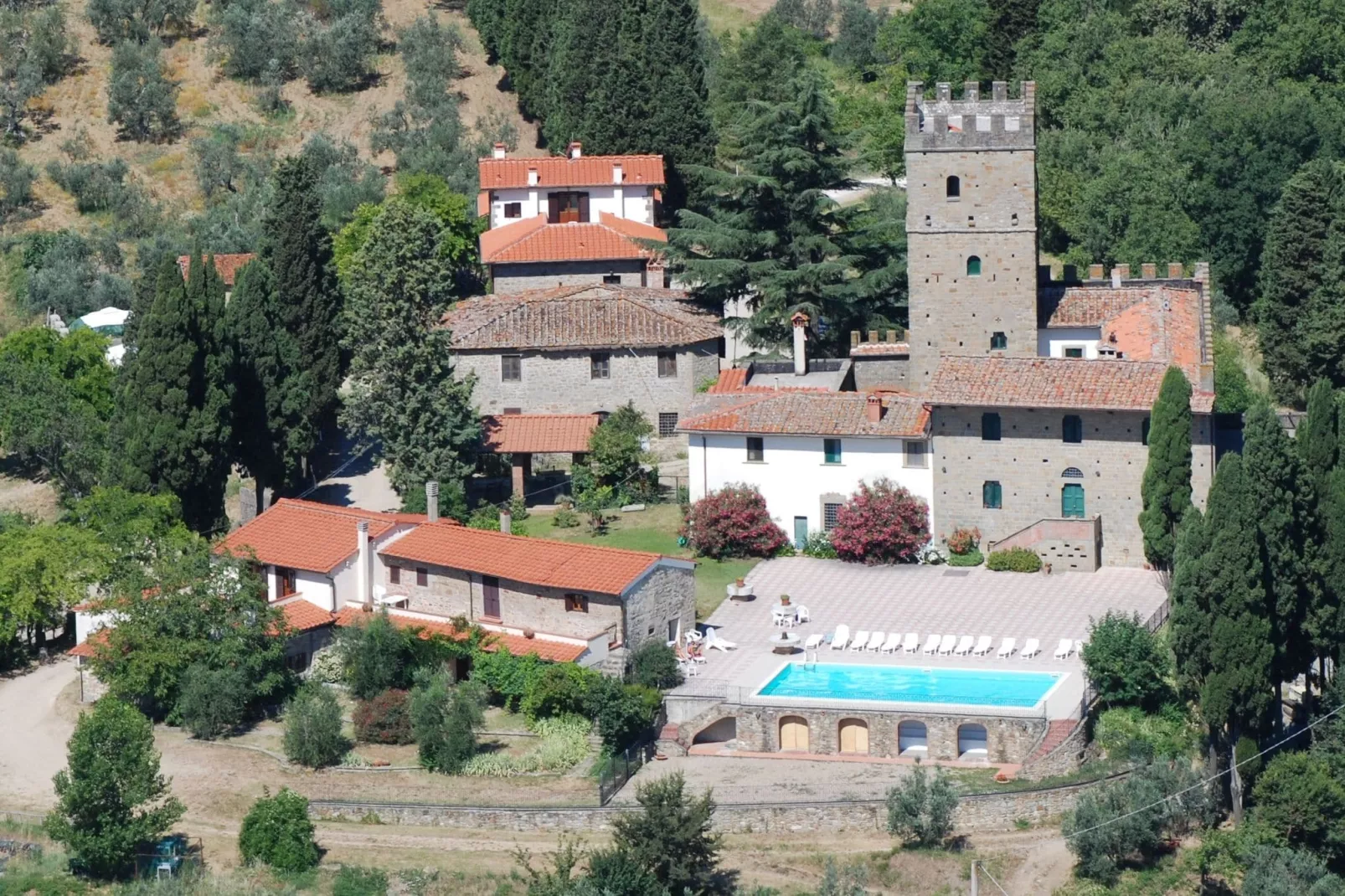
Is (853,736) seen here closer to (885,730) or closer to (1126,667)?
(885,730)

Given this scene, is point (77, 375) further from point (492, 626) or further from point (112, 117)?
point (112, 117)

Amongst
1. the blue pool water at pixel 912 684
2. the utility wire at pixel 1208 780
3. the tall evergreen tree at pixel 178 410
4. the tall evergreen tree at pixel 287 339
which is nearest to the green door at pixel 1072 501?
the blue pool water at pixel 912 684

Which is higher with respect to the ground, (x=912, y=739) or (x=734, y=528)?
(x=734, y=528)

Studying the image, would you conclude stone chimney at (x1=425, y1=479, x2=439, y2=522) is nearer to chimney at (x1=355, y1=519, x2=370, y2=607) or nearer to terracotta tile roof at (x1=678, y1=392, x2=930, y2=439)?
chimney at (x1=355, y1=519, x2=370, y2=607)

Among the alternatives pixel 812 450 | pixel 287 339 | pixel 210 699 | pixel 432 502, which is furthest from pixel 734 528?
pixel 210 699

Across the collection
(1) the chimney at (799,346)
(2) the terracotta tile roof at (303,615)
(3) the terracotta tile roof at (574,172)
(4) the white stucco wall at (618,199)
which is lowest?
(2) the terracotta tile roof at (303,615)

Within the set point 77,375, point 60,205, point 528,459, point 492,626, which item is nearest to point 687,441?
point 528,459

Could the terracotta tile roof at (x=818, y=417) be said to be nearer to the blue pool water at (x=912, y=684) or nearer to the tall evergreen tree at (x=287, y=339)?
the blue pool water at (x=912, y=684)
